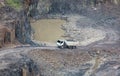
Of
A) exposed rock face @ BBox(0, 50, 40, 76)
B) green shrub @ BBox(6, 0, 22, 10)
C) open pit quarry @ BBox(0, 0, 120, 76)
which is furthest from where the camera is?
green shrub @ BBox(6, 0, 22, 10)

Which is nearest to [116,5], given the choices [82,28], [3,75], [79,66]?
[82,28]

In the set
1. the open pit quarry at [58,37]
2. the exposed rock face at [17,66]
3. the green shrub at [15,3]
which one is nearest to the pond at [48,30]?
the open pit quarry at [58,37]

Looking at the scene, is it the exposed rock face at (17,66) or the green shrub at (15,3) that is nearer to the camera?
the exposed rock face at (17,66)

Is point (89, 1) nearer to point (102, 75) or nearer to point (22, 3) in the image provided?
point (22, 3)

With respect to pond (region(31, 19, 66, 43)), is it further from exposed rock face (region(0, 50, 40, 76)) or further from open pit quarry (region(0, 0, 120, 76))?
exposed rock face (region(0, 50, 40, 76))

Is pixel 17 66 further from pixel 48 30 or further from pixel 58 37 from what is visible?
pixel 48 30

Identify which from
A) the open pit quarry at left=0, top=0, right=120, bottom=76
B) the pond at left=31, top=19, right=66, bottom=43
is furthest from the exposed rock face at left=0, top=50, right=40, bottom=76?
the pond at left=31, top=19, right=66, bottom=43

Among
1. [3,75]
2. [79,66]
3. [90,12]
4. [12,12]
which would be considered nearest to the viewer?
[3,75]

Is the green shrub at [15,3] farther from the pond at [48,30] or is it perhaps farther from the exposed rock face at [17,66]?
the exposed rock face at [17,66]
